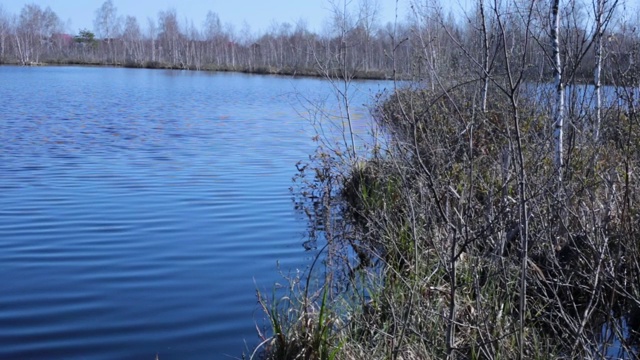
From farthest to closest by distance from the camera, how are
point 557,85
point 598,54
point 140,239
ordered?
point 598,54
point 140,239
point 557,85

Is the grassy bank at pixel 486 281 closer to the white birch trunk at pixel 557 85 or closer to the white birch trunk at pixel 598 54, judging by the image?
the white birch trunk at pixel 557 85

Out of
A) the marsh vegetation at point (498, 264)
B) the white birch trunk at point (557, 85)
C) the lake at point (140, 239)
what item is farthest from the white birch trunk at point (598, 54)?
the lake at point (140, 239)

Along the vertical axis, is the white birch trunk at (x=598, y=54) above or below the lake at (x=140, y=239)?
above

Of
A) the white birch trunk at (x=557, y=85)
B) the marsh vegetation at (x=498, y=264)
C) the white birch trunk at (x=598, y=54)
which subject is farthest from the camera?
the white birch trunk at (x=557, y=85)

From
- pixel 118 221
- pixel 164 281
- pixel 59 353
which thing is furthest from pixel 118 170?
pixel 59 353

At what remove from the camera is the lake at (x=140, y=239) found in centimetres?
576

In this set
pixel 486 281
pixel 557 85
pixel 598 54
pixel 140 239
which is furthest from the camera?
pixel 598 54

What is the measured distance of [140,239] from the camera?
8.48 metres

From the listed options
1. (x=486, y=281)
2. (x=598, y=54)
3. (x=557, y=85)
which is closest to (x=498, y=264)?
(x=486, y=281)

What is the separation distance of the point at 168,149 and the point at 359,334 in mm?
11845

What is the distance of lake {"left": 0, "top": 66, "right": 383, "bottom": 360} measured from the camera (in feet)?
18.9

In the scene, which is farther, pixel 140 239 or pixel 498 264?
pixel 140 239

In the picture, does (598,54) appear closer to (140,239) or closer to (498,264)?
(498,264)

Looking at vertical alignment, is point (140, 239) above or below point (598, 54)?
below
